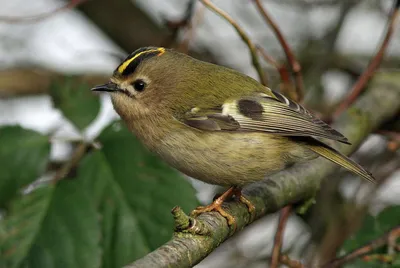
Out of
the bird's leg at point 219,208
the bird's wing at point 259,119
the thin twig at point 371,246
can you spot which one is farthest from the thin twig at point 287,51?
the thin twig at point 371,246

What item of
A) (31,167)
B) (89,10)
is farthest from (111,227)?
(89,10)

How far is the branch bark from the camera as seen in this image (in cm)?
159

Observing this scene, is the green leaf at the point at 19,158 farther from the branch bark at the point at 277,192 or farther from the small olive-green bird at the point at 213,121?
the branch bark at the point at 277,192

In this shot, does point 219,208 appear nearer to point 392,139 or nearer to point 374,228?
point 374,228

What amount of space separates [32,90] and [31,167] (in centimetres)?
146

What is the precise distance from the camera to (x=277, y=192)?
228 centimetres

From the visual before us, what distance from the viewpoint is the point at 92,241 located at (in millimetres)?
2152

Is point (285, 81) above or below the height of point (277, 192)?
above

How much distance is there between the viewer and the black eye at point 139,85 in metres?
2.42

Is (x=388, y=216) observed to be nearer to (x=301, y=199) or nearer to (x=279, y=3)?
(x=301, y=199)

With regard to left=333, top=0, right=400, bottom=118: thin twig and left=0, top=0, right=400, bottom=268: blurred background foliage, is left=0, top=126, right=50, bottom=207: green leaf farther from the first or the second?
left=333, top=0, right=400, bottom=118: thin twig

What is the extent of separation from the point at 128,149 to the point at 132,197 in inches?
8.1

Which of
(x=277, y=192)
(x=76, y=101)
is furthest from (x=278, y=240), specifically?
(x=76, y=101)

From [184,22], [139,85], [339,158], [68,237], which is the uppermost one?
[184,22]
